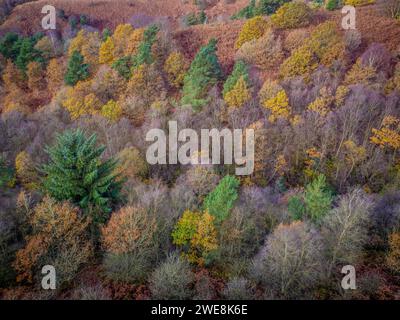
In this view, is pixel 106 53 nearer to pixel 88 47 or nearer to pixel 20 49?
pixel 88 47

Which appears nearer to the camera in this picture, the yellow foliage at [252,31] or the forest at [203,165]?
the forest at [203,165]

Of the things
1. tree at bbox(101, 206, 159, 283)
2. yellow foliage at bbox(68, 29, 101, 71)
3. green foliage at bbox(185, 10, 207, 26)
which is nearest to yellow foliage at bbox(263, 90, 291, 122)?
tree at bbox(101, 206, 159, 283)

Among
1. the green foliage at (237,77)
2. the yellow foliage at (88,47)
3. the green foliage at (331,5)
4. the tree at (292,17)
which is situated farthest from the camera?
the green foliage at (331,5)

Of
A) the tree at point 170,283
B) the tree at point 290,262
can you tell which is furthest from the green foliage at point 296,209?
the tree at point 170,283

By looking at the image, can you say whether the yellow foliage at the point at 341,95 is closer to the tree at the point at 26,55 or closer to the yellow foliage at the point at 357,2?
the yellow foliage at the point at 357,2

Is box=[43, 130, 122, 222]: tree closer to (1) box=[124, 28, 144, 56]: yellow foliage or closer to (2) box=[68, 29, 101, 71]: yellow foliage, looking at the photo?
(1) box=[124, 28, 144, 56]: yellow foliage

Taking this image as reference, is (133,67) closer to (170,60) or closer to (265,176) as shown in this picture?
(170,60)
